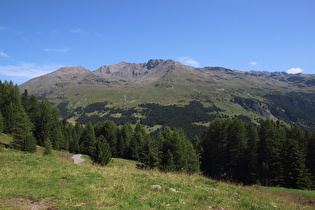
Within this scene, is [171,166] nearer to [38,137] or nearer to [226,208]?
[226,208]

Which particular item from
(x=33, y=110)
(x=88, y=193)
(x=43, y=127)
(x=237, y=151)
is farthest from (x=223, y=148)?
(x=33, y=110)

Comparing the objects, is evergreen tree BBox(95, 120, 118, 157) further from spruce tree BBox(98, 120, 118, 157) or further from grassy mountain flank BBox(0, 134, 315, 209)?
grassy mountain flank BBox(0, 134, 315, 209)

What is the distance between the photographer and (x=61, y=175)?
13312 millimetres

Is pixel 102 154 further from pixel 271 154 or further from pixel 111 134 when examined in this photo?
pixel 111 134

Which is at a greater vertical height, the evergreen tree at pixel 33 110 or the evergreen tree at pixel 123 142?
the evergreen tree at pixel 33 110

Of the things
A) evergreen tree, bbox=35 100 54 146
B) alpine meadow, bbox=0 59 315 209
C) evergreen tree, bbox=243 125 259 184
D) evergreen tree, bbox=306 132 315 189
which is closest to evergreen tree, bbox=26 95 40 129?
alpine meadow, bbox=0 59 315 209

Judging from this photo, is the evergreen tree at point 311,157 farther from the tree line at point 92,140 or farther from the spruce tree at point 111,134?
the spruce tree at point 111,134

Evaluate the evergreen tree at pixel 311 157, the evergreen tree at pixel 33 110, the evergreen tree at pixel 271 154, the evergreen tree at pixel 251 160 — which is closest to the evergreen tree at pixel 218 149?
the evergreen tree at pixel 251 160

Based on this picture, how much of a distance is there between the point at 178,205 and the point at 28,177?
29.6ft

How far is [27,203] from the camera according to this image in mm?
8844

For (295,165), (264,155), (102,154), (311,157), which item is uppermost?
(311,157)

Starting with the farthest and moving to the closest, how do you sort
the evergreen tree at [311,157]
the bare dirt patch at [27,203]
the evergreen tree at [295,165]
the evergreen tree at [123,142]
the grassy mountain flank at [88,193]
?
1. the evergreen tree at [123,142]
2. the evergreen tree at [311,157]
3. the evergreen tree at [295,165]
4. the grassy mountain flank at [88,193]
5. the bare dirt patch at [27,203]

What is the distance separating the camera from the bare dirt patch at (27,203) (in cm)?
848

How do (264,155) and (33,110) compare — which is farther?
(33,110)
